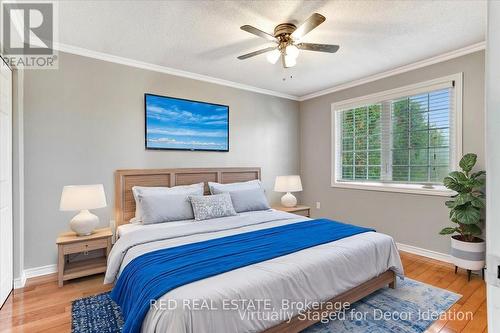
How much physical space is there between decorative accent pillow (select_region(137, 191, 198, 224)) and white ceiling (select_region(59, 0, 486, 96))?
175cm

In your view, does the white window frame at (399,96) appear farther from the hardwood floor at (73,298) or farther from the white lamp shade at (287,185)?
the hardwood floor at (73,298)

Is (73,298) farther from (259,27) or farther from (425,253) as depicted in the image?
(425,253)

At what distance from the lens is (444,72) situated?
3.26m

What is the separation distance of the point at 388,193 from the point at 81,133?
14.0 feet

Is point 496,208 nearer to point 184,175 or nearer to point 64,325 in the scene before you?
point 64,325

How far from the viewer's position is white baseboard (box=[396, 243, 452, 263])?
327 centimetres

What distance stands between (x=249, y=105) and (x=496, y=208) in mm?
4157

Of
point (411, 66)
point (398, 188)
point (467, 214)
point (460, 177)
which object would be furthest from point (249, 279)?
point (411, 66)

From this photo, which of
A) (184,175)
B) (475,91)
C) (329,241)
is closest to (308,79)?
(475,91)

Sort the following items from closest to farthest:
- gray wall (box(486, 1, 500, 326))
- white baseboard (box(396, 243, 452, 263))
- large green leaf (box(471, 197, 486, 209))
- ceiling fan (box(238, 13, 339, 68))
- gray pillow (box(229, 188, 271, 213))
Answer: gray wall (box(486, 1, 500, 326)) < ceiling fan (box(238, 13, 339, 68)) < large green leaf (box(471, 197, 486, 209)) < white baseboard (box(396, 243, 452, 263)) < gray pillow (box(229, 188, 271, 213))

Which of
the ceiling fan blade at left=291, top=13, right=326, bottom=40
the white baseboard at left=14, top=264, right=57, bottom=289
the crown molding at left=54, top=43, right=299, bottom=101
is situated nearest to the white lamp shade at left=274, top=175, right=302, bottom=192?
the crown molding at left=54, top=43, right=299, bottom=101

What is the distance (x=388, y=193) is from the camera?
385 centimetres

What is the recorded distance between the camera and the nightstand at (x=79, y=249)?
2.60 m

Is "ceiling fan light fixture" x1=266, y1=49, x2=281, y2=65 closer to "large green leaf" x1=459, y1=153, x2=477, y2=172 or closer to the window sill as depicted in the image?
"large green leaf" x1=459, y1=153, x2=477, y2=172
